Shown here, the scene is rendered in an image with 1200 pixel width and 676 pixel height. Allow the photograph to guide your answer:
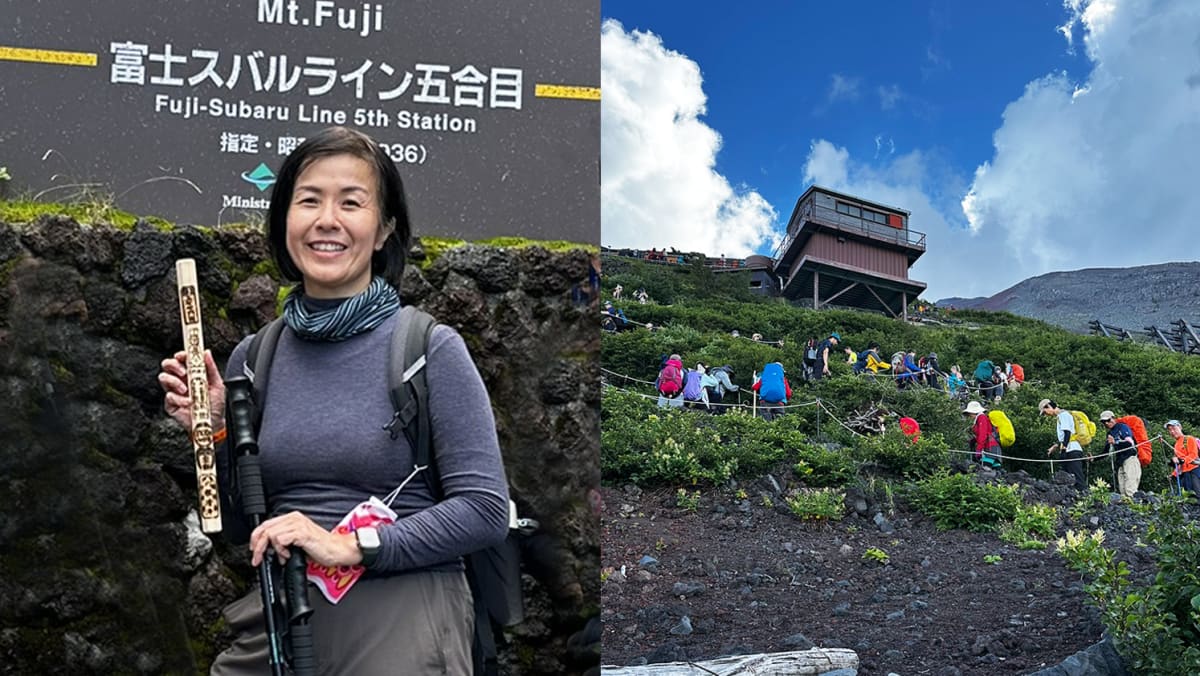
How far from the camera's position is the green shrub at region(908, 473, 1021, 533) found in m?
6.14

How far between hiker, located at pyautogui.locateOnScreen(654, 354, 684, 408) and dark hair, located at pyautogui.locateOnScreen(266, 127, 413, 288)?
4975 millimetres

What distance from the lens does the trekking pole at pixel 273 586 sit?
185cm

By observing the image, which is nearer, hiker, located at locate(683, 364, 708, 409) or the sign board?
the sign board

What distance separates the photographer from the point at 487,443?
1.87 m

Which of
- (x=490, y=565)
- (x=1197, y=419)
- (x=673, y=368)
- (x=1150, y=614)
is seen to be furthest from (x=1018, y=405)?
(x=490, y=565)

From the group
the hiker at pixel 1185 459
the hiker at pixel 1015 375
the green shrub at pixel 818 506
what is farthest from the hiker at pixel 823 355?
the hiker at pixel 1185 459

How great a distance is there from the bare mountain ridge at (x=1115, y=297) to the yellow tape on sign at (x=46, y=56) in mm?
6945

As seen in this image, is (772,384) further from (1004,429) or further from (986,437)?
(1004,429)

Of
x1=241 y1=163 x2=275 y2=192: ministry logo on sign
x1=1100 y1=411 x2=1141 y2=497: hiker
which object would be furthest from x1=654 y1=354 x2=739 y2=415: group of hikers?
x1=241 y1=163 x2=275 y2=192: ministry logo on sign

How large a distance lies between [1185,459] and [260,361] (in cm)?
722

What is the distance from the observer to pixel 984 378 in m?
7.61

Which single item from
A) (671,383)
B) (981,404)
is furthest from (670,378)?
(981,404)

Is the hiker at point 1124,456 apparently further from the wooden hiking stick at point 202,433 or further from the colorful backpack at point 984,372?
the wooden hiking stick at point 202,433

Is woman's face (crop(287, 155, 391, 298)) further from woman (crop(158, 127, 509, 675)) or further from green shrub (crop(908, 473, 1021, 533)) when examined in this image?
green shrub (crop(908, 473, 1021, 533))
